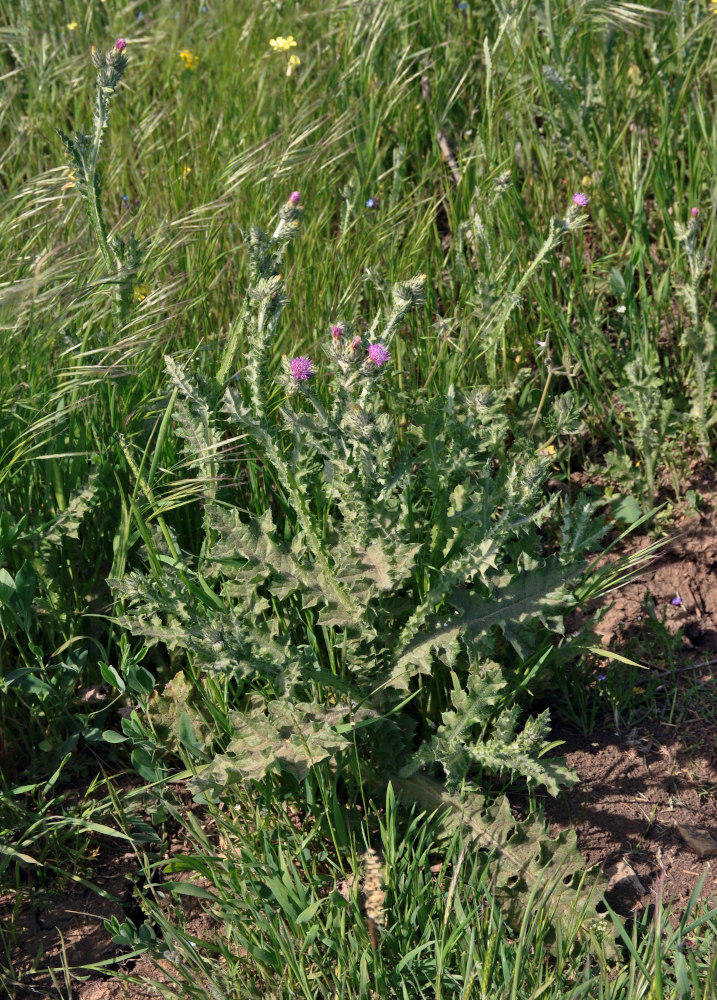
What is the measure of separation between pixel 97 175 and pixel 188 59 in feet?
4.89

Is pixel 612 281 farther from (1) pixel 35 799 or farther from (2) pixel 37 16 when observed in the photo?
(2) pixel 37 16

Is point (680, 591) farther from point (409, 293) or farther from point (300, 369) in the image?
point (300, 369)

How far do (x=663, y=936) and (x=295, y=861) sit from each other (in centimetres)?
67

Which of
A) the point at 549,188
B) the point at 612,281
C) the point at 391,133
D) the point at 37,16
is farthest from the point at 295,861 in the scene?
the point at 37,16

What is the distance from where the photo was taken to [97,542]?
85.3 inches

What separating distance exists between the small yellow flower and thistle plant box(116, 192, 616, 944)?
1975 mm

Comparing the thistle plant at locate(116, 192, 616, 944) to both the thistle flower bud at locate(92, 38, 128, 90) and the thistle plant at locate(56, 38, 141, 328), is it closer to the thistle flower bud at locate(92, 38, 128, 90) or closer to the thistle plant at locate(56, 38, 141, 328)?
the thistle plant at locate(56, 38, 141, 328)

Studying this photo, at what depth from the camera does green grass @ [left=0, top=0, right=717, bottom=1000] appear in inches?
63.5

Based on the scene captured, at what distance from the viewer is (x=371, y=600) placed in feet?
5.82

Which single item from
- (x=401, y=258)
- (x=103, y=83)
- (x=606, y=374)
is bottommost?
(x=606, y=374)

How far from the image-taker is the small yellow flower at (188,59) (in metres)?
3.48

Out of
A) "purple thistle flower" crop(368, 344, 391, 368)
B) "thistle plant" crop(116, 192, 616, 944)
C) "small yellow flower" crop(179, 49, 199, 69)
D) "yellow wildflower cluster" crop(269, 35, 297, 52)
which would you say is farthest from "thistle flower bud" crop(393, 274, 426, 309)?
"small yellow flower" crop(179, 49, 199, 69)

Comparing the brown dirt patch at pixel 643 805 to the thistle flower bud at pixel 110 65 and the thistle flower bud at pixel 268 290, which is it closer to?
the thistle flower bud at pixel 268 290

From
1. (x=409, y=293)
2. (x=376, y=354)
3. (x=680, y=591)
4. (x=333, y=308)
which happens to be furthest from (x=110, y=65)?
(x=680, y=591)
